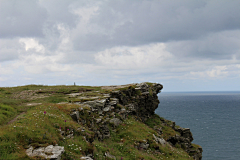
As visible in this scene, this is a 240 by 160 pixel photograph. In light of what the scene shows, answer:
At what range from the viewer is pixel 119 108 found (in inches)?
1162

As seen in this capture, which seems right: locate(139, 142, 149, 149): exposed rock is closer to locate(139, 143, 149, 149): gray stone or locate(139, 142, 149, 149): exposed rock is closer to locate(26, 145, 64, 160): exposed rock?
locate(139, 143, 149, 149): gray stone

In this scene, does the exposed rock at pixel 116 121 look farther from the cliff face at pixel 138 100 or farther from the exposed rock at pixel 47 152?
the exposed rock at pixel 47 152

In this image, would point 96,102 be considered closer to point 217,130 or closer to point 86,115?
point 86,115

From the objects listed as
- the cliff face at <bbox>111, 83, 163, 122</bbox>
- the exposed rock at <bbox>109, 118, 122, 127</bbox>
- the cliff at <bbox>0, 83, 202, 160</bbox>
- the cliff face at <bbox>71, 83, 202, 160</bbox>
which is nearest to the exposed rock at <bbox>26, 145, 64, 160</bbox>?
the cliff at <bbox>0, 83, 202, 160</bbox>

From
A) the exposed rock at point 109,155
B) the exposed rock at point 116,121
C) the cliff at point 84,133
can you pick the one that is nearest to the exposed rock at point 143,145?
the cliff at point 84,133

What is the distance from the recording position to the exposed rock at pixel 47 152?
35.5 feet

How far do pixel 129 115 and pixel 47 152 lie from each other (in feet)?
70.8

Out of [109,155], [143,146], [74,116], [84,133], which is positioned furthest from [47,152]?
[143,146]

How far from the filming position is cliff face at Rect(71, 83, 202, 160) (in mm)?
21891

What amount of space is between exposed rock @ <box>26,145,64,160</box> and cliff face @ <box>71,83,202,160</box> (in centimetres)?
567

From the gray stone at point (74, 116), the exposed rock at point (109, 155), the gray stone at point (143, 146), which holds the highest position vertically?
the gray stone at point (74, 116)

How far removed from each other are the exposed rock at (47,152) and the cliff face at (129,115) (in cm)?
567

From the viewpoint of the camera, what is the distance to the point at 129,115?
3170 centimetres

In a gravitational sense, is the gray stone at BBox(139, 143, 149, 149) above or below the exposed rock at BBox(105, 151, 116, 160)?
below
